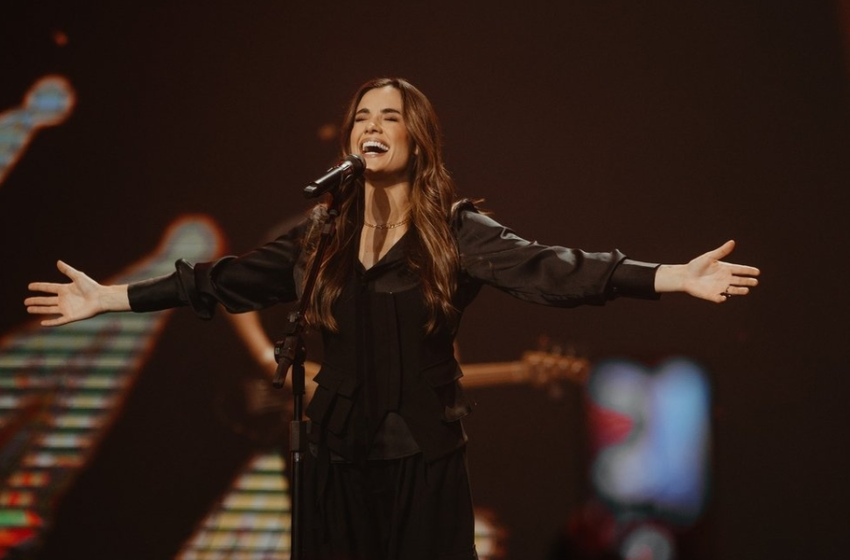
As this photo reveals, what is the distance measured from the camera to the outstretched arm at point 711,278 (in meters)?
1.85

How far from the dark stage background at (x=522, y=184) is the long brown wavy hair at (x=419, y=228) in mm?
1175

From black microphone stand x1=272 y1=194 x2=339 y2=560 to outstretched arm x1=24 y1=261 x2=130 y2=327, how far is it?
62 centimetres

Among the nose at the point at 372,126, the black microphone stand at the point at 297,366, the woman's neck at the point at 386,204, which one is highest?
the nose at the point at 372,126

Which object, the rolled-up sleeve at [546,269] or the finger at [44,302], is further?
the finger at [44,302]

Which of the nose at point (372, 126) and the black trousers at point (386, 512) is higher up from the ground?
the nose at point (372, 126)

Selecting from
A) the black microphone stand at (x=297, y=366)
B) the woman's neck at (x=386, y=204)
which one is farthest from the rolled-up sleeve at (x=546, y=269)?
the black microphone stand at (x=297, y=366)

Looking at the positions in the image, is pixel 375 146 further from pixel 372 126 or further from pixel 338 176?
pixel 338 176

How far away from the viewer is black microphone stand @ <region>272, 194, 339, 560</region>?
188 centimetres

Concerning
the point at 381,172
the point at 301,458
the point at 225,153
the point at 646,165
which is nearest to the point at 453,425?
the point at 301,458

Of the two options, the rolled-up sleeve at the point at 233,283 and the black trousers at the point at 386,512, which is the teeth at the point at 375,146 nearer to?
the rolled-up sleeve at the point at 233,283

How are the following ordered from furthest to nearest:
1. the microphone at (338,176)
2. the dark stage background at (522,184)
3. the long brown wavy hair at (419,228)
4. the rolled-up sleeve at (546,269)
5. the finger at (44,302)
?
the dark stage background at (522,184) < the finger at (44,302) < the long brown wavy hair at (419,228) < the rolled-up sleeve at (546,269) < the microphone at (338,176)

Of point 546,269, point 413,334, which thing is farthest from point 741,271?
point 413,334

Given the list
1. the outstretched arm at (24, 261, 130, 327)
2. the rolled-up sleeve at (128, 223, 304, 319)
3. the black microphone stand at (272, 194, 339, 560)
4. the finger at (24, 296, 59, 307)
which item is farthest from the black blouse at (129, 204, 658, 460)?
the finger at (24, 296, 59, 307)

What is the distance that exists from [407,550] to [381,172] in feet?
2.84
